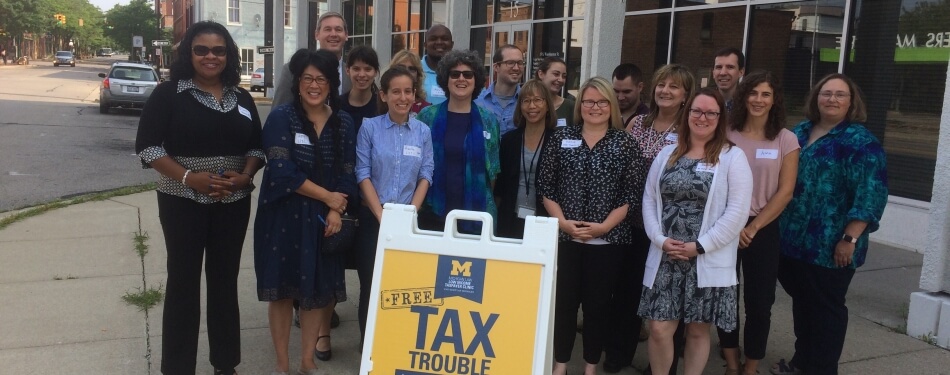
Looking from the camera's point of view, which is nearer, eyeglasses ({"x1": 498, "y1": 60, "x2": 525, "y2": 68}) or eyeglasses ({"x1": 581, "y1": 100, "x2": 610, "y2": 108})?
eyeglasses ({"x1": 581, "y1": 100, "x2": 610, "y2": 108})

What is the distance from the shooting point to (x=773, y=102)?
3.68 m

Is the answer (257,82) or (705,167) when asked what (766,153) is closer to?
(705,167)

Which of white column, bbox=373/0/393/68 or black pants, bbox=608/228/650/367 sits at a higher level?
white column, bbox=373/0/393/68

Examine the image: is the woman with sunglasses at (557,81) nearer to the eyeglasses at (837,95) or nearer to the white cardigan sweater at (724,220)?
the white cardigan sweater at (724,220)

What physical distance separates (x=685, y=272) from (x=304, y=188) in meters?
1.88

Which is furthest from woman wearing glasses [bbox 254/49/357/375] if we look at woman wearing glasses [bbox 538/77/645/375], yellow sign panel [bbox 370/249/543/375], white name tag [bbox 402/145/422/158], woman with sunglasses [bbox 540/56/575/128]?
woman with sunglasses [bbox 540/56/575/128]

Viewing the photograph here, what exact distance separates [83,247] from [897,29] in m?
8.34

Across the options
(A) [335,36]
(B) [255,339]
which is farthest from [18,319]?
(A) [335,36]

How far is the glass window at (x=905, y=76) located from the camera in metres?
7.30

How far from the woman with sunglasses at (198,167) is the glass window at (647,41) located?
7739 millimetres

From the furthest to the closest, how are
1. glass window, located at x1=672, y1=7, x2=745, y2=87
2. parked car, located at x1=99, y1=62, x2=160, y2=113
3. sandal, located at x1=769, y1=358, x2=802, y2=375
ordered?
parked car, located at x1=99, y1=62, x2=160, y2=113 → glass window, located at x1=672, y1=7, x2=745, y2=87 → sandal, located at x1=769, y1=358, x2=802, y2=375

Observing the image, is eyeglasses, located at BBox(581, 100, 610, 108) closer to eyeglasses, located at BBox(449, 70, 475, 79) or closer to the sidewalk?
eyeglasses, located at BBox(449, 70, 475, 79)

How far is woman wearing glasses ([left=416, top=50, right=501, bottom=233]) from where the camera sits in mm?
3881

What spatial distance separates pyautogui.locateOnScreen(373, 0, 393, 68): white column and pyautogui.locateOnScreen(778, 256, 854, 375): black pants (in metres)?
15.5
